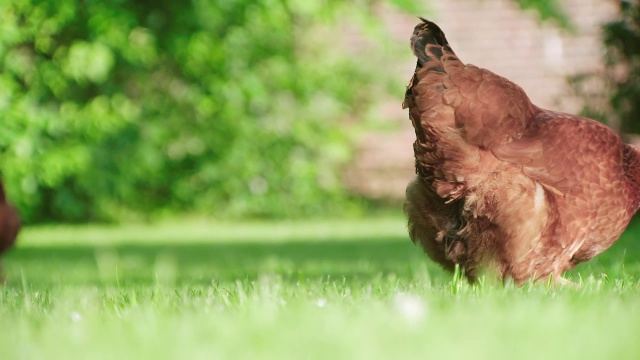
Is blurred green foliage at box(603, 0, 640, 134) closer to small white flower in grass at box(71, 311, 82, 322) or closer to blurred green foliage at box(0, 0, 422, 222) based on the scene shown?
blurred green foliage at box(0, 0, 422, 222)

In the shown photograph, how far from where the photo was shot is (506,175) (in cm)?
318

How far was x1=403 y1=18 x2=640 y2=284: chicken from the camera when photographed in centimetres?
317

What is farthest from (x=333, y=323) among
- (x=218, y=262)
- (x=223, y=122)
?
(x=223, y=122)

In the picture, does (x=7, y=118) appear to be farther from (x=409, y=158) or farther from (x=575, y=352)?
(x=409, y=158)

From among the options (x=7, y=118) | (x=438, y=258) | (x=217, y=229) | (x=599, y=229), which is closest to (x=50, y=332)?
(x=438, y=258)

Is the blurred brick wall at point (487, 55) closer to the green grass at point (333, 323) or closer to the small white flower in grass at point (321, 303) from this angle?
the green grass at point (333, 323)

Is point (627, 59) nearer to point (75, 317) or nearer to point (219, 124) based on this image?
point (219, 124)

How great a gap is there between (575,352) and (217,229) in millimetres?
7939

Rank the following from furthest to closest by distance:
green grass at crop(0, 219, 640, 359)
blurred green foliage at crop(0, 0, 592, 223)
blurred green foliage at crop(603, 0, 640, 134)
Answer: blurred green foliage at crop(0, 0, 592, 223), blurred green foliage at crop(603, 0, 640, 134), green grass at crop(0, 219, 640, 359)

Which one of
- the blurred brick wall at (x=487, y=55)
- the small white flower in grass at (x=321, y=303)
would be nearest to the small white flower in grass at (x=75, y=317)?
the small white flower in grass at (x=321, y=303)

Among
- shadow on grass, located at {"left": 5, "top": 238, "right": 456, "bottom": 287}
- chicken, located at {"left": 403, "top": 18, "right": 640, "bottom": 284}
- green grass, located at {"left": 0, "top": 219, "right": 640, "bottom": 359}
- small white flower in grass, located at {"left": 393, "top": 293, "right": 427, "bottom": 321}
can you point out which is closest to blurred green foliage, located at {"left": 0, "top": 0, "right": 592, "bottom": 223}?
shadow on grass, located at {"left": 5, "top": 238, "right": 456, "bottom": 287}

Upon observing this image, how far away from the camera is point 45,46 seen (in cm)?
763

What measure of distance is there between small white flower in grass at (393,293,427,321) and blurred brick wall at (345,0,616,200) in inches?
334

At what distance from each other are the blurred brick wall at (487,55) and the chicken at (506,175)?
747 centimetres
